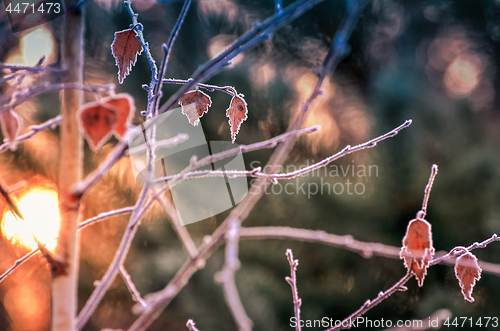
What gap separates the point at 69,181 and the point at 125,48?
0.21 meters

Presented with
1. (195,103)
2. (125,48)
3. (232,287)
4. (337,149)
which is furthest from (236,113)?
(337,149)

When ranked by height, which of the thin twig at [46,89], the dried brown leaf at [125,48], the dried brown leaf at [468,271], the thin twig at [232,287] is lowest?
the dried brown leaf at [468,271]

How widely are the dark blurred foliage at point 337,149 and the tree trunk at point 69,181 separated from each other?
45.2 inches

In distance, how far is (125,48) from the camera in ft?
1.31

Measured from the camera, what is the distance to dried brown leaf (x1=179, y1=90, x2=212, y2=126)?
1.48ft

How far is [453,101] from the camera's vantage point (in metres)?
1.45

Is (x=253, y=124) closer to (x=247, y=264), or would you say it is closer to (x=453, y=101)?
(x=247, y=264)

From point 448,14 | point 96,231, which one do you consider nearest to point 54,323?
point 96,231

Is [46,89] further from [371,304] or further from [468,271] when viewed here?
[468,271]

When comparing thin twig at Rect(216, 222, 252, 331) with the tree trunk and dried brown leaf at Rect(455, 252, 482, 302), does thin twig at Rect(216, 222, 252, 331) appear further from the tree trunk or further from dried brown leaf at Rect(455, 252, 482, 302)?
dried brown leaf at Rect(455, 252, 482, 302)

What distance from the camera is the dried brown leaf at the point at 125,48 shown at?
398 mm

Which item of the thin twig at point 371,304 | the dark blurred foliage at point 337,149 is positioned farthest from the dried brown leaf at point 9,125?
the dark blurred foliage at point 337,149

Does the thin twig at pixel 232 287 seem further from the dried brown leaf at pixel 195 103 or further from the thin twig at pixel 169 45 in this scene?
the dried brown leaf at pixel 195 103

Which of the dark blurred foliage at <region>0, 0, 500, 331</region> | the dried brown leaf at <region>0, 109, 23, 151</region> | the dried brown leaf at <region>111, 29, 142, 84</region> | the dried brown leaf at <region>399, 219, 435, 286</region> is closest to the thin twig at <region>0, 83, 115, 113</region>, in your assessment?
the dried brown leaf at <region>0, 109, 23, 151</region>
